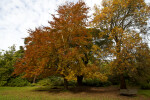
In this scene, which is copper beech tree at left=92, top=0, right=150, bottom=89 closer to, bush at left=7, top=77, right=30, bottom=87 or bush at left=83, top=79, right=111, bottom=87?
bush at left=83, top=79, right=111, bottom=87

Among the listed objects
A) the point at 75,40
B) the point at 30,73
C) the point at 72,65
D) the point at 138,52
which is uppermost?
the point at 75,40

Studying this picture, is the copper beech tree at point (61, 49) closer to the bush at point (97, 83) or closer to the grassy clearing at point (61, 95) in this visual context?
the grassy clearing at point (61, 95)

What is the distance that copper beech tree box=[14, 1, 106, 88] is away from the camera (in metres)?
11.0

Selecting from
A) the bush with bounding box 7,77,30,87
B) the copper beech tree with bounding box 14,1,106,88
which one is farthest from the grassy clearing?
the bush with bounding box 7,77,30,87

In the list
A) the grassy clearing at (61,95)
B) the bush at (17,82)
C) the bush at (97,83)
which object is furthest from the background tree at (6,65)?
the bush at (97,83)

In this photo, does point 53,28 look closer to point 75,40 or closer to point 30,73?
point 75,40

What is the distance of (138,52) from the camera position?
1062 centimetres

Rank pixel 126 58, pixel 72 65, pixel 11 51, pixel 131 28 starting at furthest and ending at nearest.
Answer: pixel 11 51, pixel 131 28, pixel 72 65, pixel 126 58

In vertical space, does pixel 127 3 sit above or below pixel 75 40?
above

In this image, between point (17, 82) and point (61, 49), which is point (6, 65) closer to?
point (17, 82)

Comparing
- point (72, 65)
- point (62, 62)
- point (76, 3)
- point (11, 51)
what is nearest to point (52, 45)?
point (62, 62)

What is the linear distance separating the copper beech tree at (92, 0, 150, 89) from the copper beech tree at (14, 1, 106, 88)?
2002 mm

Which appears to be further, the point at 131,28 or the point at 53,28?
the point at 131,28

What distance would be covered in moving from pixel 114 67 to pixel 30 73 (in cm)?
878
